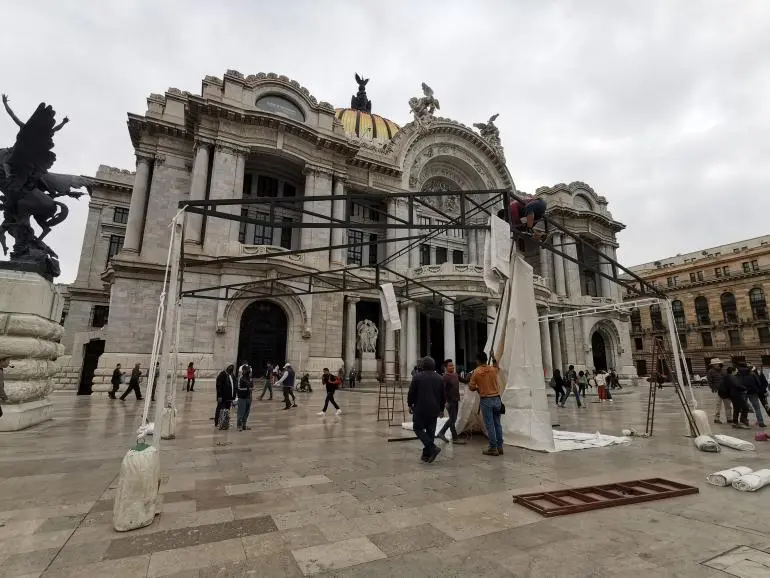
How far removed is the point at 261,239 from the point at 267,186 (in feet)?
13.8

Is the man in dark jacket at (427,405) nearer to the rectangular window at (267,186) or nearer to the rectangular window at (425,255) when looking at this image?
the rectangular window at (267,186)

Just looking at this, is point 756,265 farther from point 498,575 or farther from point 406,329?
point 498,575

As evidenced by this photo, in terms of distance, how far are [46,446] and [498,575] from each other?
359 inches

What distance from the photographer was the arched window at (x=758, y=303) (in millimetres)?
53125

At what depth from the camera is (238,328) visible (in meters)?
23.8

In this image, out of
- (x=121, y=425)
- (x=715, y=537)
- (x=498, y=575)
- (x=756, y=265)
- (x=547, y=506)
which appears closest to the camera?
(x=498, y=575)

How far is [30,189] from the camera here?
35.3 ft

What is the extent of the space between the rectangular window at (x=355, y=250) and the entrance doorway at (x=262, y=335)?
28.5ft

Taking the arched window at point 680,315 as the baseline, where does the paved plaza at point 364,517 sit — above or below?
below

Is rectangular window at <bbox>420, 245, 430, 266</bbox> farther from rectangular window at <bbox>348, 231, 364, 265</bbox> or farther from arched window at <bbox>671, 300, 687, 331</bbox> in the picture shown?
arched window at <bbox>671, 300, 687, 331</bbox>

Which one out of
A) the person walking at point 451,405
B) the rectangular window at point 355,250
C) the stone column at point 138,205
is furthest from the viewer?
the rectangular window at point 355,250

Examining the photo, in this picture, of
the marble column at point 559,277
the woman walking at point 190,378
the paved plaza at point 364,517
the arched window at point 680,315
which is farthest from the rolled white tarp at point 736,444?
the arched window at point 680,315

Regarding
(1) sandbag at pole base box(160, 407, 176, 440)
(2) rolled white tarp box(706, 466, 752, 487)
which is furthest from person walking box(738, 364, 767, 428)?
(1) sandbag at pole base box(160, 407, 176, 440)

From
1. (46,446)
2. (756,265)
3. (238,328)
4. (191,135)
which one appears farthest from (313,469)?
(756,265)
